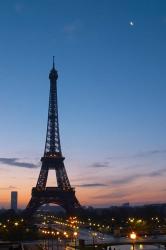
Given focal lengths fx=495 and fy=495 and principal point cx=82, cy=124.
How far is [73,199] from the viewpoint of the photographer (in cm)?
9531

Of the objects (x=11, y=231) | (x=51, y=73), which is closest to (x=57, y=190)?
(x=51, y=73)

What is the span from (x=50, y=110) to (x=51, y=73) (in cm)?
720

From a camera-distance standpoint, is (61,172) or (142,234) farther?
(61,172)

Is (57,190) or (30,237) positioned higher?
(57,190)

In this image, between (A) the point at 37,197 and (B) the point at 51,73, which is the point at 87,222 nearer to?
(A) the point at 37,197

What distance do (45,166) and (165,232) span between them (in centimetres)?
2868

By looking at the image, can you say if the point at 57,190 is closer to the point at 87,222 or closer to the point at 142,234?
the point at 87,222

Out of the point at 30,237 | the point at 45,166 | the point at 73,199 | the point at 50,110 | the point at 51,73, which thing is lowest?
the point at 30,237

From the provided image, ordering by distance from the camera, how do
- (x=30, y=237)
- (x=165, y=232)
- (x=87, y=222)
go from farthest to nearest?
1. (x=87, y=222)
2. (x=165, y=232)
3. (x=30, y=237)

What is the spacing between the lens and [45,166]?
9625cm

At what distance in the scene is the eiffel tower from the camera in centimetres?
9462

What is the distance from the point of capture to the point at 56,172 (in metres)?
95.8

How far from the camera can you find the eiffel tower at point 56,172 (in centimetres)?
9462

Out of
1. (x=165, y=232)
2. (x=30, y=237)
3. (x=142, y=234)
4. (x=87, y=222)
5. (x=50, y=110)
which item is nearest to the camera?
(x=30, y=237)
